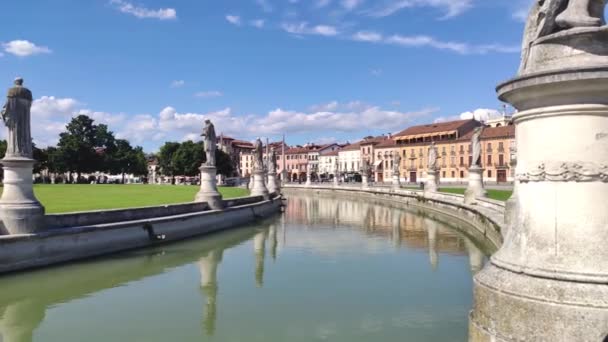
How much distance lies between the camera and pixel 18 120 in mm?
11656

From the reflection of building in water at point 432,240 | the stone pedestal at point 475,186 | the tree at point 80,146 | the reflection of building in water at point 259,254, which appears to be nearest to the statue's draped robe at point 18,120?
the reflection of building in water at point 259,254

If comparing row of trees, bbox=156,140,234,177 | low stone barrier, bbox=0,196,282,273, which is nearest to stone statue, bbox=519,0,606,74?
low stone barrier, bbox=0,196,282,273

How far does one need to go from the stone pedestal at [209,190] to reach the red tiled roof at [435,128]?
7164cm

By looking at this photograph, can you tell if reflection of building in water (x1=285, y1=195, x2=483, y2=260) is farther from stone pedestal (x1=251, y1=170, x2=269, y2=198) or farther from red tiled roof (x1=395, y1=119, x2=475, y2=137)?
red tiled roof (x1=395, y1=119, x2=475, y2=137)

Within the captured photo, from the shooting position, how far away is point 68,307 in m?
8.58

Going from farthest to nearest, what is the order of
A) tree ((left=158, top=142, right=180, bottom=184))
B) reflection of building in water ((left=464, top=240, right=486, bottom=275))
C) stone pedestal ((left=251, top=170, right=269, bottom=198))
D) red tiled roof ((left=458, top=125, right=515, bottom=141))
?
tree ((left=158, top=142, right=180, bottom=184)) → red tiled roof ((left=458, top=125, right=515, bottom=141)) → stone pedestal ((left=251, top=170, right=269, bottom=198)) → reflection of building in water ((left=464, top=240, right=486, bottom=275))

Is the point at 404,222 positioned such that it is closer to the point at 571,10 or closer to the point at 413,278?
the point at 413,278

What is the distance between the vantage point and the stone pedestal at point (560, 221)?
3.76 m

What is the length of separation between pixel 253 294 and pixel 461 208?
55.5 ft

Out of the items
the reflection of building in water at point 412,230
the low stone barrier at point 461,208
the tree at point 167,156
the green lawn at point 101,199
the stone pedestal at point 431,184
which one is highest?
the tree at point 167,156

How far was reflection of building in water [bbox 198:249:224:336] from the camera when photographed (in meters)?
7.52

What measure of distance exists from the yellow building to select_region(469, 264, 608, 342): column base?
7205cm

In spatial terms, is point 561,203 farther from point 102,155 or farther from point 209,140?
point 102,155

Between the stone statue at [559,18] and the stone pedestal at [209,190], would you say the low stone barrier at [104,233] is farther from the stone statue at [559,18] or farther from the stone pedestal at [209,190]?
the stone statue at [559,18]
